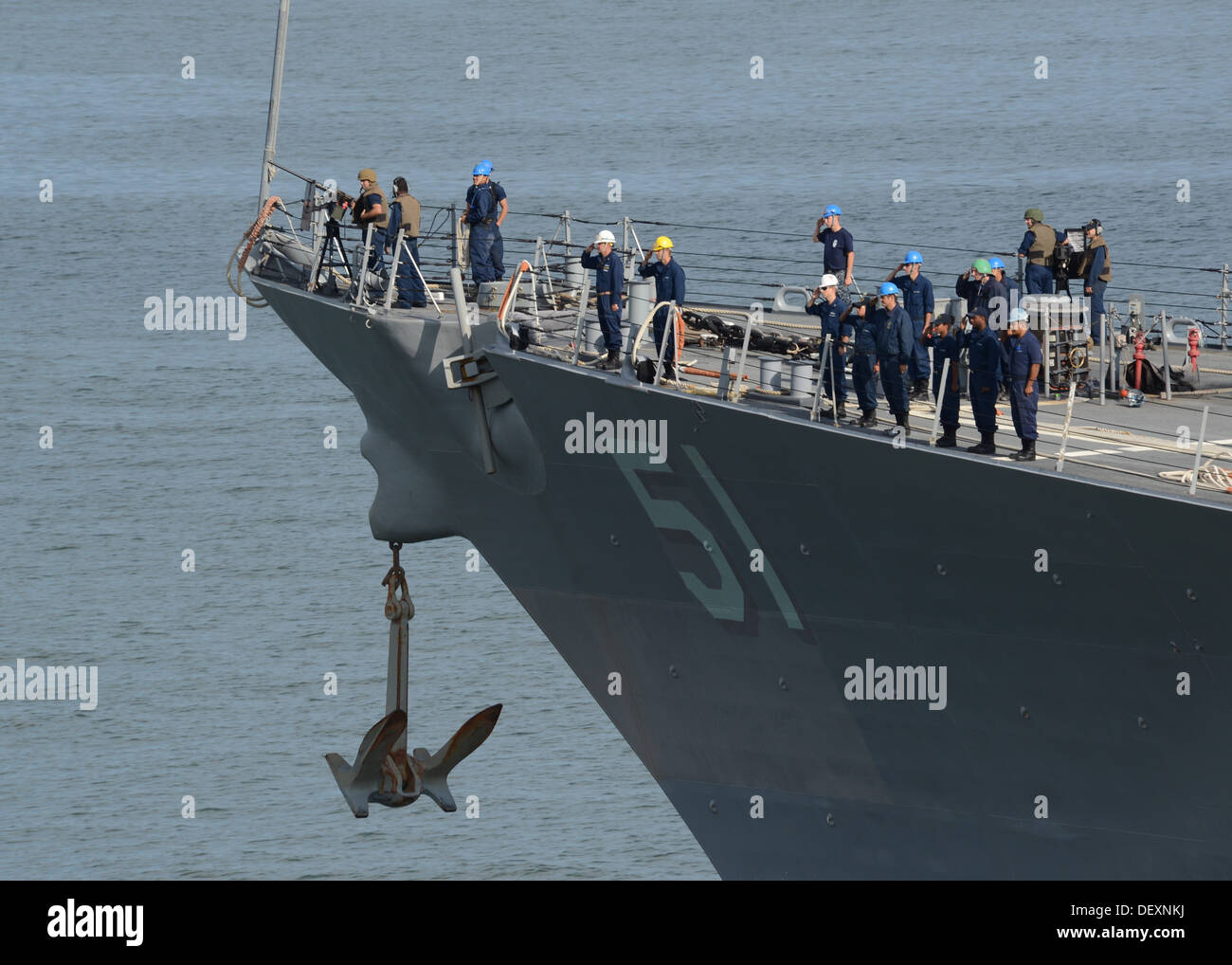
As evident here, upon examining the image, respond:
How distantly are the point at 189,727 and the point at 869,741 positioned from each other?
2671cm

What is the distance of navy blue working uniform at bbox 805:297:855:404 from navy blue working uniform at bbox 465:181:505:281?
5539 mm

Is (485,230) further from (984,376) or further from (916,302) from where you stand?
(984,376)

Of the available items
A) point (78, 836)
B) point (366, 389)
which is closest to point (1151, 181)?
point (78, 836)

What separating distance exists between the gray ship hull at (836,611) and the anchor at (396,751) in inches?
50.3

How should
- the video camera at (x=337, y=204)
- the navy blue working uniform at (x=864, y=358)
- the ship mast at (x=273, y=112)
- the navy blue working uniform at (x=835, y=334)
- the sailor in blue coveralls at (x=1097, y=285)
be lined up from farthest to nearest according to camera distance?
1. the ship mast at (x=273, y=112)
2. the video camera at (x=337, y=204)
3. the sailor in blue coveralls at (x=1097, y=285)
4. the navy blue working uniform at (x=835, y=334)
5. the navy blue working uniform at (x=864, y=358)

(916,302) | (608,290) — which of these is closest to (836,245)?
(916,302)

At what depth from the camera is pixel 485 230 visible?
86.8 ft

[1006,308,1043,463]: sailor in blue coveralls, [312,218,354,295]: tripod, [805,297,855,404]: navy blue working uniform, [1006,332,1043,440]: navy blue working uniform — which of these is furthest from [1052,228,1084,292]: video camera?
[312,218,354,295]: tripod

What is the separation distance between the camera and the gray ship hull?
21.1 metres

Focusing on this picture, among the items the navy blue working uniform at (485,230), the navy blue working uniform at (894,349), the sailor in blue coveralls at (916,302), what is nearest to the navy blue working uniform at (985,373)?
the navy blue working uniform at (894,349)

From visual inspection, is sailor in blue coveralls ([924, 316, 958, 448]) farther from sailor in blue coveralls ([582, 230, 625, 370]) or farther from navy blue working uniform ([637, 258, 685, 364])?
sailor in blue coveralls ([582, 230, 625, 370])

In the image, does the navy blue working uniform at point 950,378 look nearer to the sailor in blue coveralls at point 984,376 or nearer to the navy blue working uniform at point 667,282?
the sailor in blue coveralls at point 984,376

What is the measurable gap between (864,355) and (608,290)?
3.54 m

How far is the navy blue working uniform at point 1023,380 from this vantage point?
803 inches
